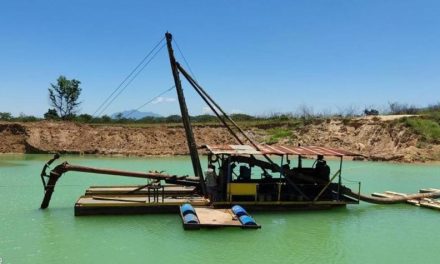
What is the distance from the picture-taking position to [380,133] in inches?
2026

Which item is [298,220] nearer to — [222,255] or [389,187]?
[222,255]

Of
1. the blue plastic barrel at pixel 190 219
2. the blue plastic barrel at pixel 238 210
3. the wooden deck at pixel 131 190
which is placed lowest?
the blue plastic barrel at pixel 190 219

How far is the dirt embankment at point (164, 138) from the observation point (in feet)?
164

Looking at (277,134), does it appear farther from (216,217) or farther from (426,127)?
(216,217)

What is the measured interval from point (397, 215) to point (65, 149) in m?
40.9

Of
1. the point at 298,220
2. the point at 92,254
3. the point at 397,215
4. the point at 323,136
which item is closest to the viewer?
the point at 92,254

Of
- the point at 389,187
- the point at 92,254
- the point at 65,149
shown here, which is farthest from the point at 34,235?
the point at 65,149

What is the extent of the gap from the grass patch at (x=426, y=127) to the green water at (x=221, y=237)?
2909cm

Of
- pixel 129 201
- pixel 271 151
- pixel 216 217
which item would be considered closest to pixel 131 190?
pixel 129 201

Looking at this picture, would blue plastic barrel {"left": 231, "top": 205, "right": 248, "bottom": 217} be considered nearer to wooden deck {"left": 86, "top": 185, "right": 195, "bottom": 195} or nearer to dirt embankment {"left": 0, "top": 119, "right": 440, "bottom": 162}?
wooden deck {"left": 86, "top": 185, "right": 195, "bottom": 195}

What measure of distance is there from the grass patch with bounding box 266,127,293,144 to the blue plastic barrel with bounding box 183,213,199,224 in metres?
40.2

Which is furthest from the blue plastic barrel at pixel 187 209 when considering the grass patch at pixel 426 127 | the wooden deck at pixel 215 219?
the grass patch at pixel 426 127

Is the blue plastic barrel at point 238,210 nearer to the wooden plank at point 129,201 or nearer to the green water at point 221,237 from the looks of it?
the green water at point 221,237

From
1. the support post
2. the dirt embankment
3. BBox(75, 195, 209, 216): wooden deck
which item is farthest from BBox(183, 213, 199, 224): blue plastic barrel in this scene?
the dirt embankment
